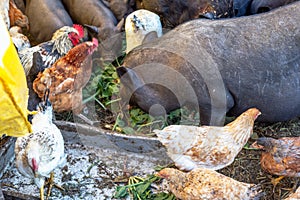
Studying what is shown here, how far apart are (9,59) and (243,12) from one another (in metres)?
2.09

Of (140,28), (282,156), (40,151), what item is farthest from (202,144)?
(140,28)

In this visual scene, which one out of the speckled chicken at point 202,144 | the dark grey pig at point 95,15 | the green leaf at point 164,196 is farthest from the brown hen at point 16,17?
the green leaf at point 164,196

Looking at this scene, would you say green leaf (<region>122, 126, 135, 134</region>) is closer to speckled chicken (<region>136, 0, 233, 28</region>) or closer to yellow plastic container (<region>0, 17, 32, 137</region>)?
speckled chicken (<region>136, 0, 233, 28</region>)

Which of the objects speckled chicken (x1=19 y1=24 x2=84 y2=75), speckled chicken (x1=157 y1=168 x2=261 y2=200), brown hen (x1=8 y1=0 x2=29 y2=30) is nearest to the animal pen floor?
speckled chicken (x1=157 y1=168 x2=261 y2=200)

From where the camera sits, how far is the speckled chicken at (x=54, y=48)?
8.43 ft

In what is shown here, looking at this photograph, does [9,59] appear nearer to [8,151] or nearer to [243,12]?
[8,151]

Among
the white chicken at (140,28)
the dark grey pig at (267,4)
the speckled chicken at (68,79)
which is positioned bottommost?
the speckled chicken at (68,79)

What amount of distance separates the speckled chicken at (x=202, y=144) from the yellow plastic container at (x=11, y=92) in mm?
1016

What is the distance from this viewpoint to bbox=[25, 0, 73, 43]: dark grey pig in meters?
3.06

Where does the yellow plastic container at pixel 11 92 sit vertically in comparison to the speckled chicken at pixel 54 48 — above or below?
above

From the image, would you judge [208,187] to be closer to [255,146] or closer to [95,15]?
[255,146]

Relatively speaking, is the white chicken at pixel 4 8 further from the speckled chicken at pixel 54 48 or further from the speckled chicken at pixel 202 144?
the speckled chicken at pixel 202 144

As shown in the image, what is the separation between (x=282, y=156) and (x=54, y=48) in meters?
1.46

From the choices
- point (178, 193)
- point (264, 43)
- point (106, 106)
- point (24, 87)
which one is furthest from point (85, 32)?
point (24, 87)
